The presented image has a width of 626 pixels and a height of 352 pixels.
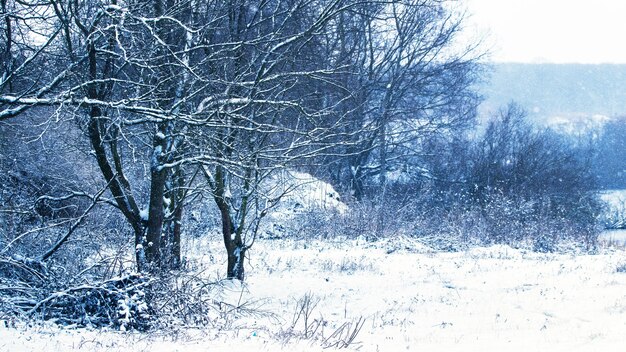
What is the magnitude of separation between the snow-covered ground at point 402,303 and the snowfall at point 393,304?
0.02m

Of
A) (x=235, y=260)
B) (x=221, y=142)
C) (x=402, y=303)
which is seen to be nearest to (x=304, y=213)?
(x=235, y=260)

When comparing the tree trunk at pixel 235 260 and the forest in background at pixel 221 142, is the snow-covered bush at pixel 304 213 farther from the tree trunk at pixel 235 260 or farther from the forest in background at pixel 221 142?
the tree trunk at pixel 235 260

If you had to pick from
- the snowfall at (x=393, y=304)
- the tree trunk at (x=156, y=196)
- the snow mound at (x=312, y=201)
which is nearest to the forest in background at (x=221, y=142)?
the tree trunk at (x=156, y=196)

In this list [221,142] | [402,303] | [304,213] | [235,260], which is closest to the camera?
[221,142]

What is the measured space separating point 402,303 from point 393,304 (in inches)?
6.2

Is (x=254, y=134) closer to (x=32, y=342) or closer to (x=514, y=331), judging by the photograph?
(x=514, y=331)

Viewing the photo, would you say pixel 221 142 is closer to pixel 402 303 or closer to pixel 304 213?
pixel 402 303

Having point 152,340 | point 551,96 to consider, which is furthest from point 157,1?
point 551,96

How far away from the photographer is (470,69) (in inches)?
1078

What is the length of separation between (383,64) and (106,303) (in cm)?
2217

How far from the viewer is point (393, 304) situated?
1004 centimetres

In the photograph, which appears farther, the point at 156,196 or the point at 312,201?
the point at 312,201

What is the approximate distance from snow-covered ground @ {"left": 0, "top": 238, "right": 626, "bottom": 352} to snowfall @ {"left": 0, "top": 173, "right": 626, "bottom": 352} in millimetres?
19

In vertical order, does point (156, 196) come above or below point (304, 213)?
above
